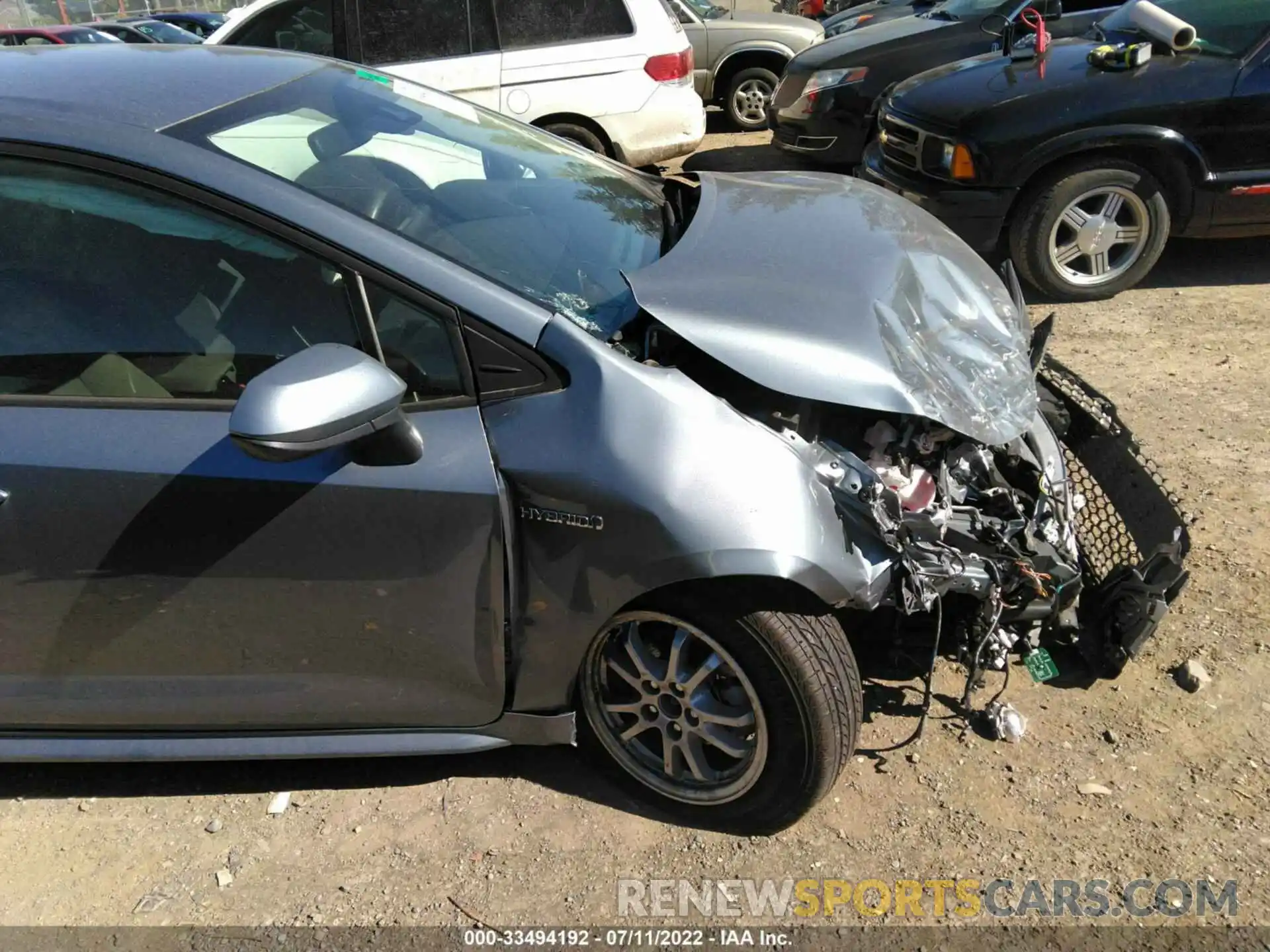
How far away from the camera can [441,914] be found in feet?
7.45

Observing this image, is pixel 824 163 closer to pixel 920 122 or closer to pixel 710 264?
pixel 920 122

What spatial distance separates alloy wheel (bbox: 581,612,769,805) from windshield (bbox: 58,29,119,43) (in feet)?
58.8

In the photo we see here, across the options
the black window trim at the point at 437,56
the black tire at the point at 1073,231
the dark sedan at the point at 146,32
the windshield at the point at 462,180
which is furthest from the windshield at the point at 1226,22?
the dark sedan at the point at 146,32

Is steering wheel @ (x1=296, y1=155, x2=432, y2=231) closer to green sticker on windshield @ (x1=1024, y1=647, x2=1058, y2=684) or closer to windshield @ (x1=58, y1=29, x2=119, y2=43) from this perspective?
green sticker on windshield @ (x1=1024, y1=647, x2=1058, y2=684)

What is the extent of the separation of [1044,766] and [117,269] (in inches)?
99.5

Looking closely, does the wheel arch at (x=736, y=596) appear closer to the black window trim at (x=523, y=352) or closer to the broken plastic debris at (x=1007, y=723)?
the black window trim at (x=523, y=352)

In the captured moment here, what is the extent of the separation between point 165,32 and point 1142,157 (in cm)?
1859

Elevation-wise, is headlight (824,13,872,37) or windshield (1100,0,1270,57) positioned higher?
windshield (1100,0,1270,57)

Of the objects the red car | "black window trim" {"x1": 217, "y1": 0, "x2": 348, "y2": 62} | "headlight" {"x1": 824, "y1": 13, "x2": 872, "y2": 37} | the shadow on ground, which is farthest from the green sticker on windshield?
the red car

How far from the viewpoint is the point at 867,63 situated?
7379 millimetres

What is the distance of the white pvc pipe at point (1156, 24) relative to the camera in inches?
193

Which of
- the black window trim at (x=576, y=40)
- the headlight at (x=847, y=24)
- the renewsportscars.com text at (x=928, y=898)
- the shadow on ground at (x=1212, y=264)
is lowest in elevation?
the renewsportscars.com text at (x=928, y=898)

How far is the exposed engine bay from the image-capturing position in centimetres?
221

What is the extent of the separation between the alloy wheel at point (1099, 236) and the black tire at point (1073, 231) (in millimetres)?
10
